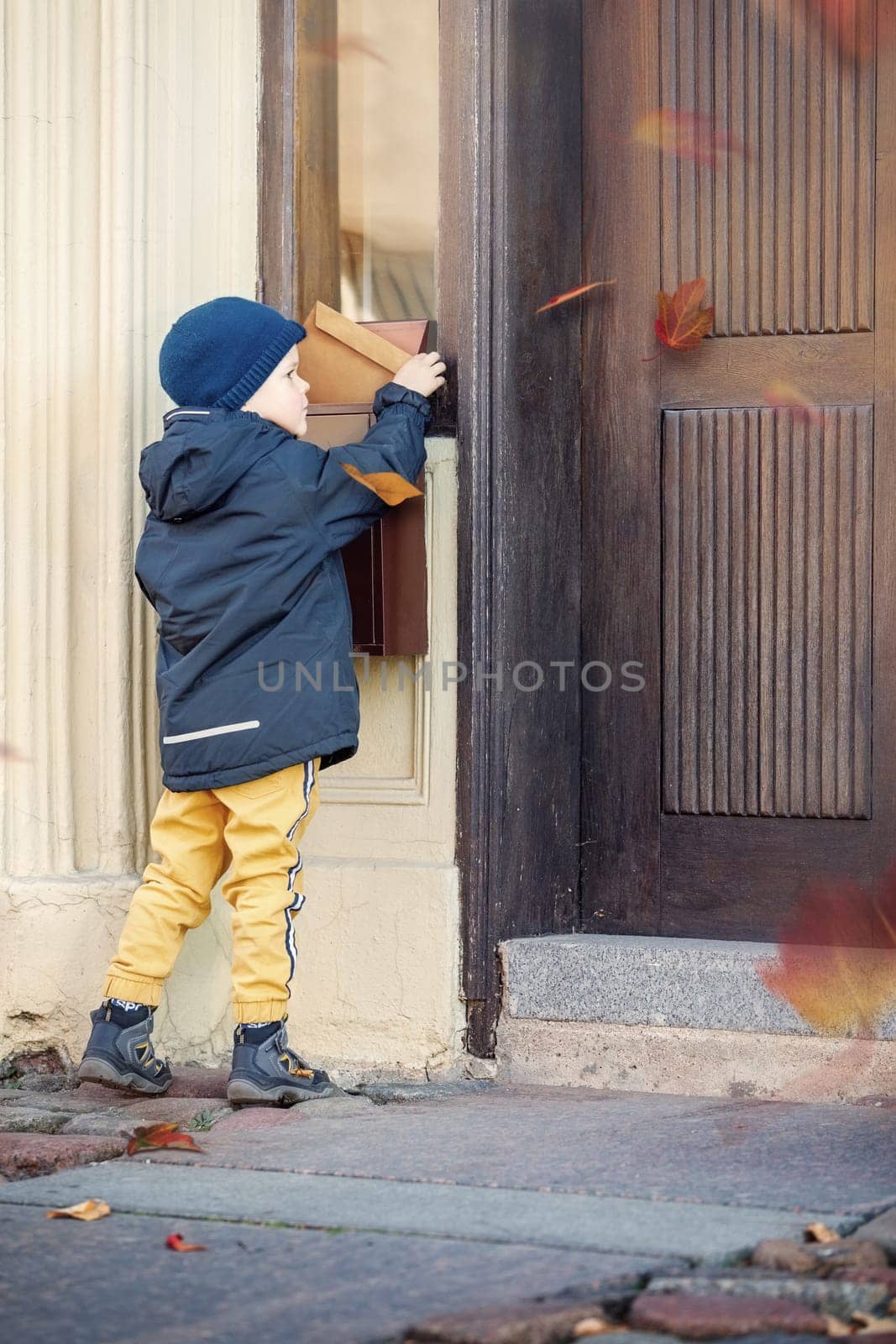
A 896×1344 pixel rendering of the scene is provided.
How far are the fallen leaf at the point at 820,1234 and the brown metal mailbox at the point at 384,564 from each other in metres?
1.60

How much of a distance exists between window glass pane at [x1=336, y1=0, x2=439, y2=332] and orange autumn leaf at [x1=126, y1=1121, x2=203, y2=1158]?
1.73m

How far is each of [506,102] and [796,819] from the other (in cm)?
165

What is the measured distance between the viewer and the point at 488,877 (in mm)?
3531

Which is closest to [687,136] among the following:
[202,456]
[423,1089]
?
[202,456]

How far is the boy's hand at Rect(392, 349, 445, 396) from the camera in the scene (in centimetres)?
347

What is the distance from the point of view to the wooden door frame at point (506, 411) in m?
3.54

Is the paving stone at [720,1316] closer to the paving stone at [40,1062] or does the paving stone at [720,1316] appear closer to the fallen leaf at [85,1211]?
the fallen leaf at [85,1211]

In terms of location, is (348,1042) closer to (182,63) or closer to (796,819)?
(796,819)

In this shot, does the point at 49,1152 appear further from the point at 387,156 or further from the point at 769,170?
the point at 769,170

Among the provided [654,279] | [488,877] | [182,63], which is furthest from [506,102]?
[488,877]

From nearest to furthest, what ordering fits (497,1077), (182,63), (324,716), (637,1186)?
(637,1186), (324,716), (497,1077), (182,63)

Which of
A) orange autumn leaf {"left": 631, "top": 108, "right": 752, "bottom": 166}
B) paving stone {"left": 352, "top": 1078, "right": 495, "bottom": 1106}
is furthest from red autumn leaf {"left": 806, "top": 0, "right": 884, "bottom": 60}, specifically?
paving stone {"left": 352, "top": 1078, "right": 495, "bottom": 1106}

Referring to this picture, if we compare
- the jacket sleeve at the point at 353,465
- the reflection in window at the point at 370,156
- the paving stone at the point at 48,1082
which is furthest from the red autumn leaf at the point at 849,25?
the paving stone at the point at 48,1082

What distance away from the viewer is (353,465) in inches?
129
